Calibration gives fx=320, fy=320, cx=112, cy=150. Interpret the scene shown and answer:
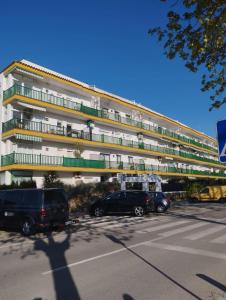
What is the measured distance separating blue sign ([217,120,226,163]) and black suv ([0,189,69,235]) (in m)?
9.27

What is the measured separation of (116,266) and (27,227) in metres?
6.76

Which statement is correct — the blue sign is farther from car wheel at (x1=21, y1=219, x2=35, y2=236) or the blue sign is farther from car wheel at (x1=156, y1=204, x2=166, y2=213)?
car wheel at (x1=156, y1=204, x2=166, y2=213)

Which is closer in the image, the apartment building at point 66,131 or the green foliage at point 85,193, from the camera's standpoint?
the green foliage at point 85,193

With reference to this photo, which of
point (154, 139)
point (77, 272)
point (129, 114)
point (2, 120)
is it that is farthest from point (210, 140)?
point (77, 272)

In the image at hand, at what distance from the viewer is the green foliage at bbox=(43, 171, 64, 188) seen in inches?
1065

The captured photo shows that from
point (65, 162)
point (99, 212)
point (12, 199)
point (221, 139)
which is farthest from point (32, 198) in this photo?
point (65, 162)

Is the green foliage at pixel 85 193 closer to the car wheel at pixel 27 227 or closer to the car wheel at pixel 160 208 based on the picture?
the car wheel at pixel 160 208

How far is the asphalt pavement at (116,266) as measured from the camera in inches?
232

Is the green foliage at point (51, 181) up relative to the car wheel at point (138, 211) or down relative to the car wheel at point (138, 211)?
up

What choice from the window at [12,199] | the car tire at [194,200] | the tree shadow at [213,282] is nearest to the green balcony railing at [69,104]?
the car tire at [194,200]

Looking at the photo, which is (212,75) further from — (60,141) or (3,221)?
(60,141)

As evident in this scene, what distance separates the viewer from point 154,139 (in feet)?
165

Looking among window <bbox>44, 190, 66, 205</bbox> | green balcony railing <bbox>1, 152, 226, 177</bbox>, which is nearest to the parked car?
window <bbox>44, 190, 66, 205</bbox>

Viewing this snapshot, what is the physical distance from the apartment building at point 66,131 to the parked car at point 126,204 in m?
8.99
